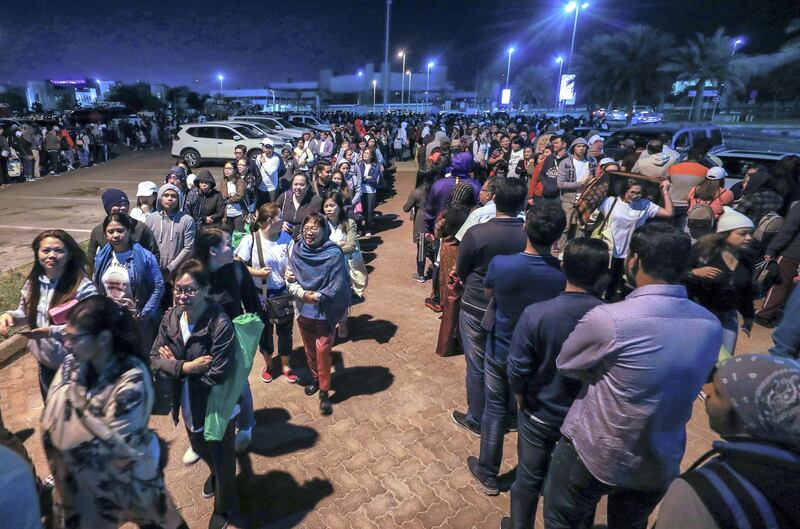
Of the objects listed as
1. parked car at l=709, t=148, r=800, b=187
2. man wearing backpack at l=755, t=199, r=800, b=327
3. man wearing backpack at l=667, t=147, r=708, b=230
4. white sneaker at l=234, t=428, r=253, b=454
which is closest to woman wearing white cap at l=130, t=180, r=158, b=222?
white sneaker at l=234, t=428, r=253, b=454

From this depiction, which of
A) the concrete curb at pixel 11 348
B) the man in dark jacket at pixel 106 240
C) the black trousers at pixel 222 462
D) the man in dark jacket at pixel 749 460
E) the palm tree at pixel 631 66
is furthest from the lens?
the palm tree at pixel 631 66

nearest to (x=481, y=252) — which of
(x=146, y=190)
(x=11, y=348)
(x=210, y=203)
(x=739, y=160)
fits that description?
(x=146, y=190)

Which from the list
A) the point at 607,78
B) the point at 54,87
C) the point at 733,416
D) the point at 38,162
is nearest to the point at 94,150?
the point at 38,162

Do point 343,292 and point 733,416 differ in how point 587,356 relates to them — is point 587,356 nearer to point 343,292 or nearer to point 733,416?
point 733,416

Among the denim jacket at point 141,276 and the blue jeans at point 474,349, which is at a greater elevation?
the denim jacket at point 141,276

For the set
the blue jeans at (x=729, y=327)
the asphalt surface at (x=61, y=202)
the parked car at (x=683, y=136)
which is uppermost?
the parked car at (x=683, y=136)

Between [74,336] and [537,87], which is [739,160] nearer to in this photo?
[74,336]

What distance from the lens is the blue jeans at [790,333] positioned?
3.27 m

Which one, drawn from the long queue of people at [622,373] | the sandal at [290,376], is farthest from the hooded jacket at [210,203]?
the long queue of people at [622,373]

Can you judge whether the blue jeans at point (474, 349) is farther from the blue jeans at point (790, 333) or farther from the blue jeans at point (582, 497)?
the blue jeans at point (790, 333)

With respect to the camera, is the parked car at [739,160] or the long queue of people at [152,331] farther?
the parked car at [739,160]

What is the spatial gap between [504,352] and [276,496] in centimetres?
198

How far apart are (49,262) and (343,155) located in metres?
7.99

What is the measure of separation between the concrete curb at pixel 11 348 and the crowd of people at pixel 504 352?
1882 mm
